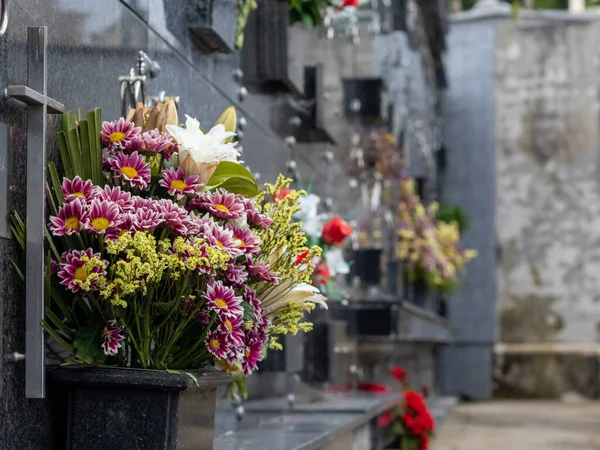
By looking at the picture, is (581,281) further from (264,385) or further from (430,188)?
(264,385)

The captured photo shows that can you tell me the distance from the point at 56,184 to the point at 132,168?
16 centimetres

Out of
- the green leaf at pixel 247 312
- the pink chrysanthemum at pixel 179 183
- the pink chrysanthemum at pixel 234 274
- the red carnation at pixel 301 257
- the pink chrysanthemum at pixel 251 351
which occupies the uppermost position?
the pink chrysanthemum at pixel 179 183

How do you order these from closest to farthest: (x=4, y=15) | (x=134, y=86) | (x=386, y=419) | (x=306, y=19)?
(x=4, y=15), (x=134, y=86), (x=306, y=19), (x=386, y=419)

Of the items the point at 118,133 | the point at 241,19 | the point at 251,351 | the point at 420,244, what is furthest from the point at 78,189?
the point at 420,244

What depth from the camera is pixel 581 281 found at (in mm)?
17391

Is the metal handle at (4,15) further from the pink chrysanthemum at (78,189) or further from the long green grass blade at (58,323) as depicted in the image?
the long green grass blade at (58,323)

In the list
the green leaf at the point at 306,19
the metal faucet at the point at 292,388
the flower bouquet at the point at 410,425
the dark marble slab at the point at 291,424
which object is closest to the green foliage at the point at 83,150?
the dark marble slab at the point at 291,424

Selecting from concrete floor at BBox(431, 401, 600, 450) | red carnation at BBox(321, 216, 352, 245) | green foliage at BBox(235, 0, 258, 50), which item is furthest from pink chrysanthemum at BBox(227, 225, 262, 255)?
Answer: concrete floor at BBox(431, 401, 600, 450)

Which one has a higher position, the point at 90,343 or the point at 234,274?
the point at 234,274

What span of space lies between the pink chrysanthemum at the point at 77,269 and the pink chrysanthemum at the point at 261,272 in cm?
34

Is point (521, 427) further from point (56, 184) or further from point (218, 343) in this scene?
point (56, 184)

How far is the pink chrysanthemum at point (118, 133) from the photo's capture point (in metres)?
2.44

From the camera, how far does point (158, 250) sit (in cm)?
232

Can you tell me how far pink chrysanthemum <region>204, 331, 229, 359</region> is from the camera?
Result: 2354 millimetres
